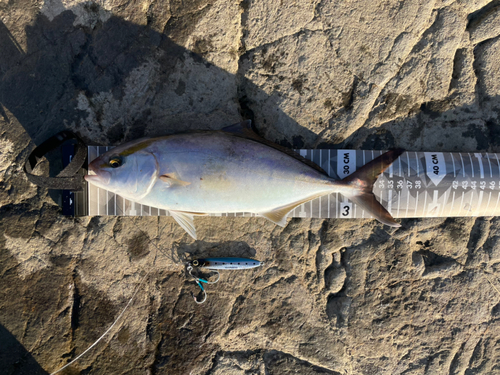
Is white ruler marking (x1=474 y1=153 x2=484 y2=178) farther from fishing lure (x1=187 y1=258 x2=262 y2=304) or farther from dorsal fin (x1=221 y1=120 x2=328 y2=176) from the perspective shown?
fishing lure (x1=187 y1=258 x2=262 y2=304)

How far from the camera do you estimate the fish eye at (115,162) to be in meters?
2.78

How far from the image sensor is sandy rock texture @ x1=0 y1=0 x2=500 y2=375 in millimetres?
3355

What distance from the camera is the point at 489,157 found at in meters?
3.43

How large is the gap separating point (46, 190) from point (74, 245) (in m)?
0.70

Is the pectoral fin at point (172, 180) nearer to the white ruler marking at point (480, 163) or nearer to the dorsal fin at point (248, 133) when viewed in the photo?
the dorsal fin at point (248, 133)

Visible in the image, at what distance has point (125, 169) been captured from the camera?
2.79 metres

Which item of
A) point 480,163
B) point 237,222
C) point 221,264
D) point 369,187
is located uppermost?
point 480,163

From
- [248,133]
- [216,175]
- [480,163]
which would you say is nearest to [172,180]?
[216,175]

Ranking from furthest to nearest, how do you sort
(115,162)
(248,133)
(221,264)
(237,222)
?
(237,222) < (221,264) < (248,133) < (115,162)

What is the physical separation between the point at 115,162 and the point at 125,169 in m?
0.11

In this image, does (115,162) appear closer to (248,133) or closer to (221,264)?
(248,133)

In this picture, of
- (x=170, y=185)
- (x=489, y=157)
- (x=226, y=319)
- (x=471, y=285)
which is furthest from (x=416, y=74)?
(x=226, y=319)

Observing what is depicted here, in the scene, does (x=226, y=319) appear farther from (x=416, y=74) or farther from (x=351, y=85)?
(x=416, y=74)

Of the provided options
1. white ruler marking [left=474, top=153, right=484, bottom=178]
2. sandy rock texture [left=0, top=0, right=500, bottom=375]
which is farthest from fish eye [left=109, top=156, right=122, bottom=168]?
white ruler marking [left=474, top=153, right=484, bottom=178]
